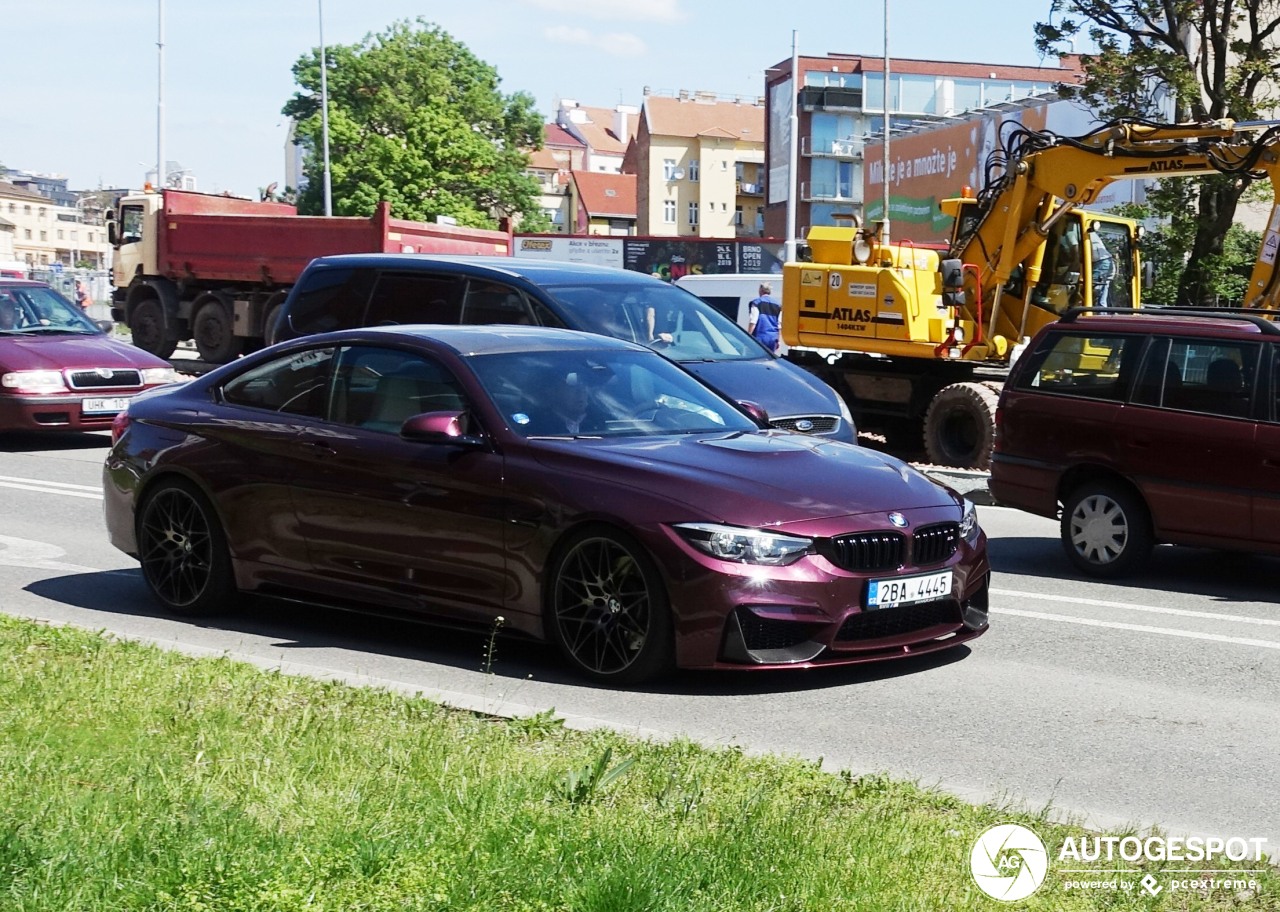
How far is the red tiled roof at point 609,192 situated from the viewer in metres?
151

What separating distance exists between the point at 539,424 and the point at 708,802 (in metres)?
3.12

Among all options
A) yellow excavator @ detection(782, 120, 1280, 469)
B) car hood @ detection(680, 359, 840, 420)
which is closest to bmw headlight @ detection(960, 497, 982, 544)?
car hood @ detection(680, 359, 840, 420)

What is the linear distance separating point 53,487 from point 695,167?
129m

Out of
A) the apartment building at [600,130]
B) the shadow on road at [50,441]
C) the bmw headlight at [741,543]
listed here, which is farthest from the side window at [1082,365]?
the apartment building at [600,130]

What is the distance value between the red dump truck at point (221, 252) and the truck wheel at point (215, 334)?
18mm

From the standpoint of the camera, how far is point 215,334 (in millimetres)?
32594

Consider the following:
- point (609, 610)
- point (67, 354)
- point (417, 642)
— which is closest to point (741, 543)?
point (609, 610)

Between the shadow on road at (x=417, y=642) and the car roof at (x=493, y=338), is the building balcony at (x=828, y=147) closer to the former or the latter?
the shadow on road at (x=417, y=642)

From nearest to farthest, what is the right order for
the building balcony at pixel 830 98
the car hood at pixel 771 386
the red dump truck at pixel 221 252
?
the car hood at pixel 771 386
the red dump truck at pixel 221 252
the building balcony at pixel 830 98

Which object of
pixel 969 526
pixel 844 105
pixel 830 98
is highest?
pixel 830 98

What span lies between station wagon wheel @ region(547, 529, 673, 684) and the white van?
25.0 metres

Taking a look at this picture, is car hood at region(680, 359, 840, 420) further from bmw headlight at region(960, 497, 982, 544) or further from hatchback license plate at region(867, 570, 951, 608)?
hatchback license plate at region(867, 570, 951, 608)

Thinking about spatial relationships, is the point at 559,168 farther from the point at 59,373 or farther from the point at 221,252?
the point at 59,373

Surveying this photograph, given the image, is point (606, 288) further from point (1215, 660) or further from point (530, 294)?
point (1215, 660)
